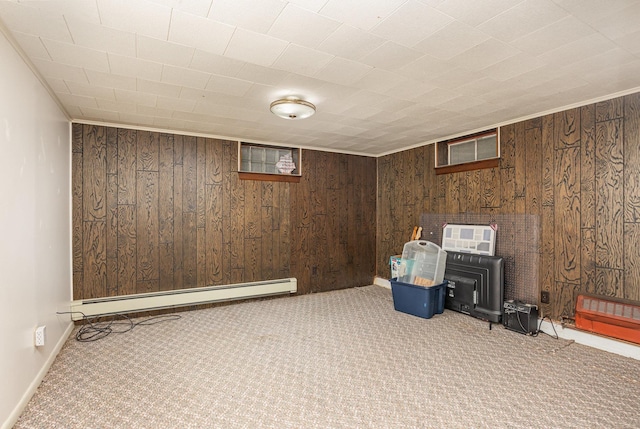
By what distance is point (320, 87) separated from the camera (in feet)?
8.71

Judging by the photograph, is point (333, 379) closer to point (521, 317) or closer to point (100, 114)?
point (521, 317)

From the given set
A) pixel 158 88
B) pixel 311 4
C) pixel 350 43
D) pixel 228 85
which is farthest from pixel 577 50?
pixel 158 88

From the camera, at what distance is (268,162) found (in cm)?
471

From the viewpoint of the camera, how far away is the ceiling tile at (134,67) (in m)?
2.18

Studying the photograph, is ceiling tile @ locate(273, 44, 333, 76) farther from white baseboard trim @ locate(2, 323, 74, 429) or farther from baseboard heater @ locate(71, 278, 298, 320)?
baseboard heater @ locate(71, 278, 298, 320)

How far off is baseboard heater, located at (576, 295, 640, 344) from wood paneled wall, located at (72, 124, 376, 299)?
3.01 m

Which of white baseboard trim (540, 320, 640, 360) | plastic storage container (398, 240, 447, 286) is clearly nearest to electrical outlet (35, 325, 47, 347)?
plastic storage container (398, 240, 447, 286)

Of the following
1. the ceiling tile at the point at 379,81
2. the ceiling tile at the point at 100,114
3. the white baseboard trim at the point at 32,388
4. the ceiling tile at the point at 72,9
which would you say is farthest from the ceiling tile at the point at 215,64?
the white baseboard trim at the point at 32,388

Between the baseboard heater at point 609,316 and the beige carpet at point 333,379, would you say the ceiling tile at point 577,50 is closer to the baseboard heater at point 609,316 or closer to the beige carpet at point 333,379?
the baseboard heater at point 609,316

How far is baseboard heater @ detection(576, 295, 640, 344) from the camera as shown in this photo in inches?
109

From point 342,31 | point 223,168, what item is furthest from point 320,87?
point 223,168

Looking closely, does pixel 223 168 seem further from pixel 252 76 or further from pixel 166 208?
pixel 252 76

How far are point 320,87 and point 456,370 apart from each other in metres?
2.53

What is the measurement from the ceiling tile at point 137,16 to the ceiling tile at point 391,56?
1228mm
